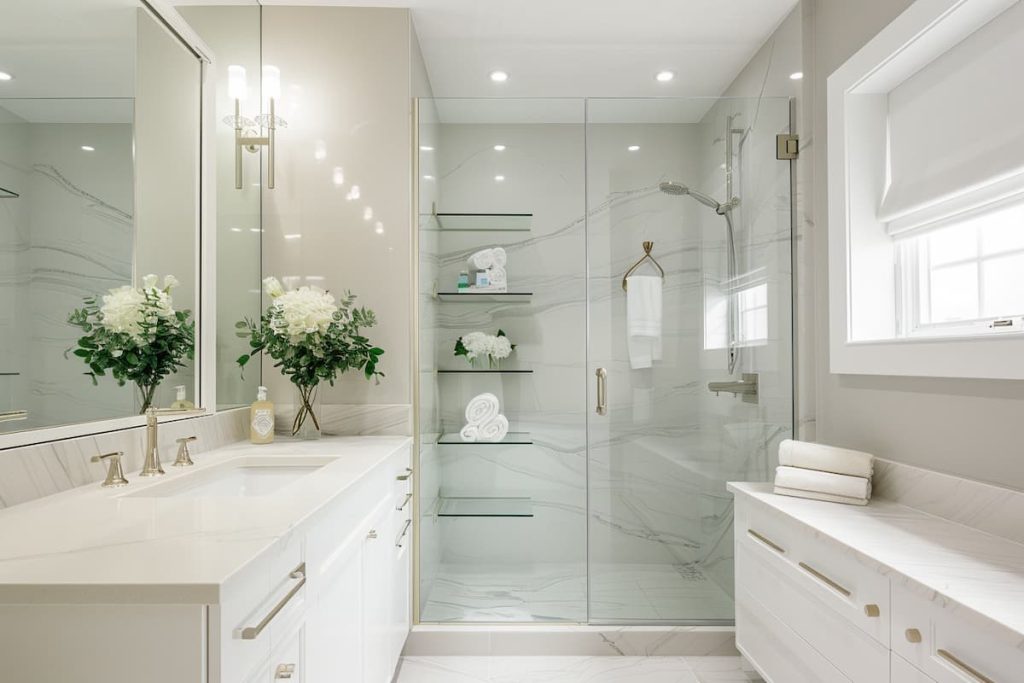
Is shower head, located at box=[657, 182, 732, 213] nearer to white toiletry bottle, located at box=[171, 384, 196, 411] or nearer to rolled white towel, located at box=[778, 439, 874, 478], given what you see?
rolled white towel, located at box=[778, 439, 874, 478]

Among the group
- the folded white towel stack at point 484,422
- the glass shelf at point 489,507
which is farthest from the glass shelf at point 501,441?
the glass shelf at point 489,507

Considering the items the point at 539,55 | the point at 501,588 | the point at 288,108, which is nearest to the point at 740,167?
the point at 539,55

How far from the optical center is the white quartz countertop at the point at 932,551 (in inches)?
43.1

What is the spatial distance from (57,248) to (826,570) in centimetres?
208

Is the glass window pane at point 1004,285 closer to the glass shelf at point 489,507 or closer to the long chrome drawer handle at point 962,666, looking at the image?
the long chrome drawer handle at point 962,666

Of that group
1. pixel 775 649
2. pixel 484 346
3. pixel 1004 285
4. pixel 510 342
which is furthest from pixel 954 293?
pixel 484 346

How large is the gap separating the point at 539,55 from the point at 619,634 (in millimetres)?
2641

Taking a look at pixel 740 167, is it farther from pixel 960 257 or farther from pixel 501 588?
pixel 501 588

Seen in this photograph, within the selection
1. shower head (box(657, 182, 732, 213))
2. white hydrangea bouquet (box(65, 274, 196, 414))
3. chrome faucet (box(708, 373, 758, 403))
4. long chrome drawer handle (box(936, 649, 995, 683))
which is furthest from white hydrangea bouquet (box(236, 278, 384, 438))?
long chrome drawer handle (box(936, 649, 995, 683))

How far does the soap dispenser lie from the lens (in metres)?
2.14

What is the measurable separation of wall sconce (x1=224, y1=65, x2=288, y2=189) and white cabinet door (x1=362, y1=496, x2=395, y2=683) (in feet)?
4.68

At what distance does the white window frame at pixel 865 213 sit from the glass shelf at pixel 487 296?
4.06 ft

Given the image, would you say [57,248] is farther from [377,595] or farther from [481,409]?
[481,409]

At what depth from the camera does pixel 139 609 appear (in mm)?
792
